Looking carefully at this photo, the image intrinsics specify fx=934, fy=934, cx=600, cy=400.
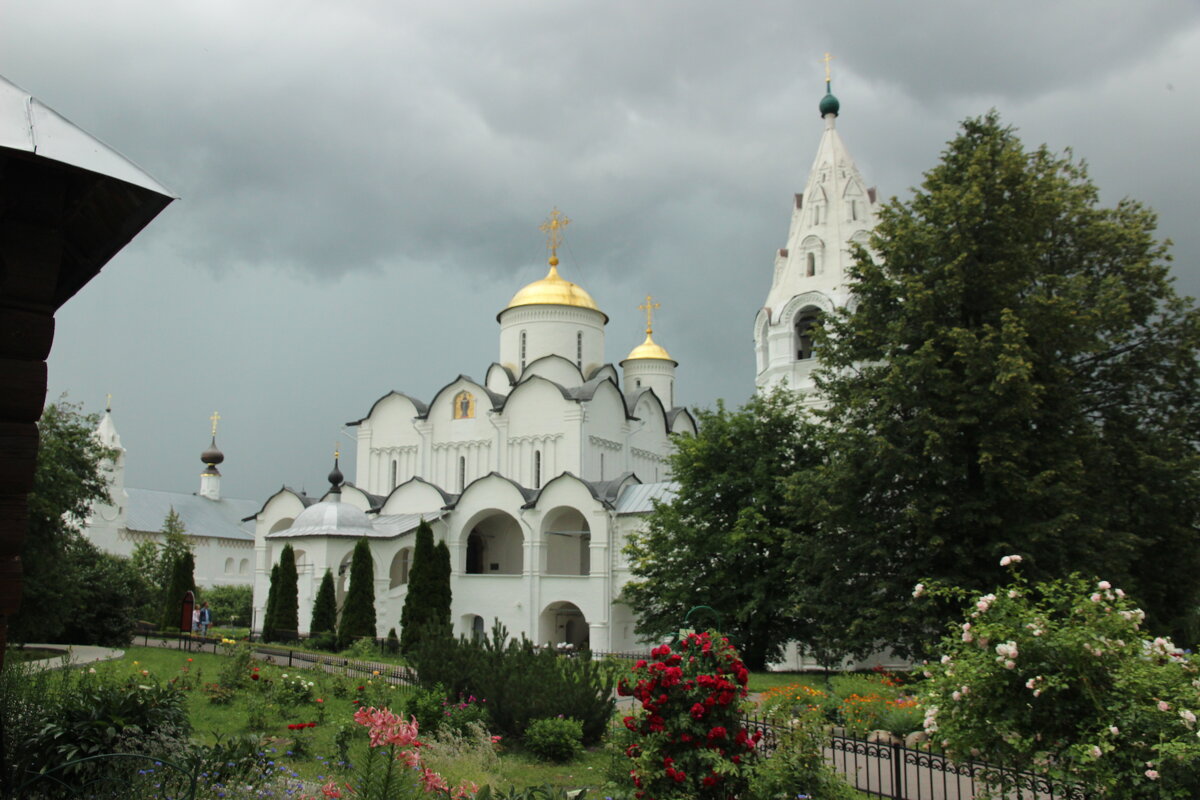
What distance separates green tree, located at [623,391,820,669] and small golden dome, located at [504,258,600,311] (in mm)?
15672

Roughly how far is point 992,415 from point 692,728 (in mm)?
10501

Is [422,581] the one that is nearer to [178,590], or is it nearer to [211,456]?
[178,590]

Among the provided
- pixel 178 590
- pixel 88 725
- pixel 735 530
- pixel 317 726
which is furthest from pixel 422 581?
pixel 88 725

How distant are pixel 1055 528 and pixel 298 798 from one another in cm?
1189

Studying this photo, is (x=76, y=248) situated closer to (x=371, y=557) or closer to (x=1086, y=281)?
(x=1086, y=281)

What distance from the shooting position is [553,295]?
37.2 meters

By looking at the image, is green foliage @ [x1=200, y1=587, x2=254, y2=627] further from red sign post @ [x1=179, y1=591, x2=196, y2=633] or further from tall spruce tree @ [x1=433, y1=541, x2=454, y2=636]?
tall spruce tree @ [x1=433, y1=541, x2=454, y2=636]

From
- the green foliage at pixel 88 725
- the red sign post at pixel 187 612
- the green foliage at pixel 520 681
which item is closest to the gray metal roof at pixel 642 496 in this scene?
the red sign post at pixel 187 612

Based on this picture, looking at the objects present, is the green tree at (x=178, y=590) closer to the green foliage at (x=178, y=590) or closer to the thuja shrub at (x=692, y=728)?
the green foliage at (x=178, y=590)

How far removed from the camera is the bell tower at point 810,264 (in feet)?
102

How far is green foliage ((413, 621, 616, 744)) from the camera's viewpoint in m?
10.4

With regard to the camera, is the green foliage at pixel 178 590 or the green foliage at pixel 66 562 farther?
the green foliage at pixel 178 590

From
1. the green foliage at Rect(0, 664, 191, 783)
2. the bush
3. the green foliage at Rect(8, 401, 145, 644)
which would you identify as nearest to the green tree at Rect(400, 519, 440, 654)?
the green foliage at Rect(8, 401, 145, 644)

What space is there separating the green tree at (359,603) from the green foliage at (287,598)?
1714 millimetres
